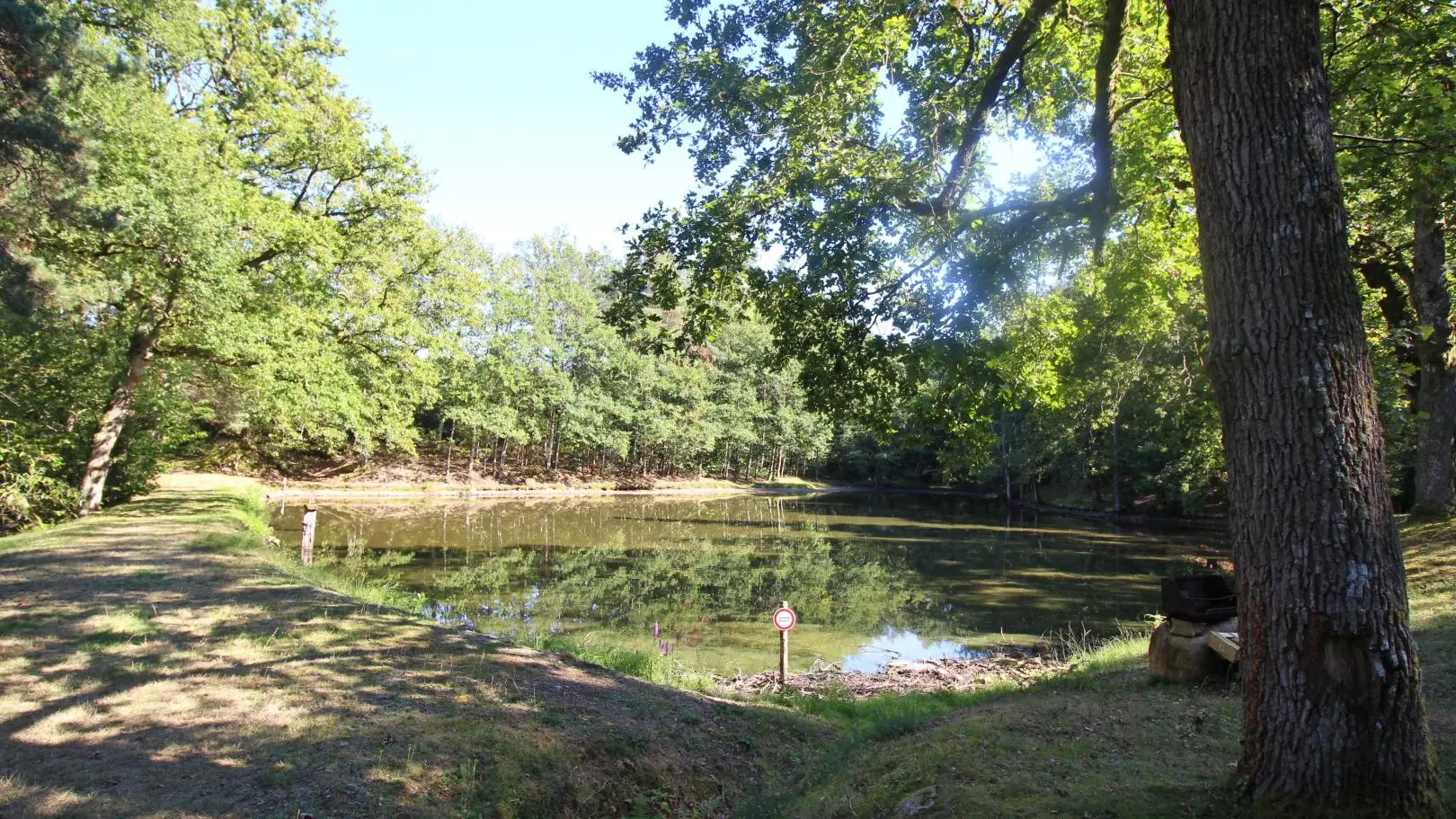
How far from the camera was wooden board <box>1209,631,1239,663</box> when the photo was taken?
5.69m

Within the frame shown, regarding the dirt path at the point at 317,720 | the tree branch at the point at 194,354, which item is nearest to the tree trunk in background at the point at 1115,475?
the dirt path at the point at 317,720

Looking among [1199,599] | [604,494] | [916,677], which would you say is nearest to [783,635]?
[916,677]

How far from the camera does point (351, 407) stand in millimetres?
18781

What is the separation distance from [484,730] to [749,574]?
1392cm

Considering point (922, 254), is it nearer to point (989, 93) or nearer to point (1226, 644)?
point (989, 93)

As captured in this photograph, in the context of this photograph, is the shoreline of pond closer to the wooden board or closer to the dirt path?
the dirt path

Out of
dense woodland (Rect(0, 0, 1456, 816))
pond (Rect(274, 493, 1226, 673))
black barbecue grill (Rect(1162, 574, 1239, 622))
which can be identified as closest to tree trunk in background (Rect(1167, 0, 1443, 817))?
dense woodland (Rect(0, 0, 1456, 816))

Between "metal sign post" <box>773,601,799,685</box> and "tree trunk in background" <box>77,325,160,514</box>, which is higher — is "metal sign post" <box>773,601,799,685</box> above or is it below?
below

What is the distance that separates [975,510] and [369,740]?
4340 cm

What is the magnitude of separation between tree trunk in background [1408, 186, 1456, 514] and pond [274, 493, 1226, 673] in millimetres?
5388

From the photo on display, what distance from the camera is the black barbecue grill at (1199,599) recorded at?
616 cm

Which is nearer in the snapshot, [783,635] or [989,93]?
[989,93]

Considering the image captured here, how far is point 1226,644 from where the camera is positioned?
5770mm

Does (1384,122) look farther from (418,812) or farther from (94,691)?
(94,691)
